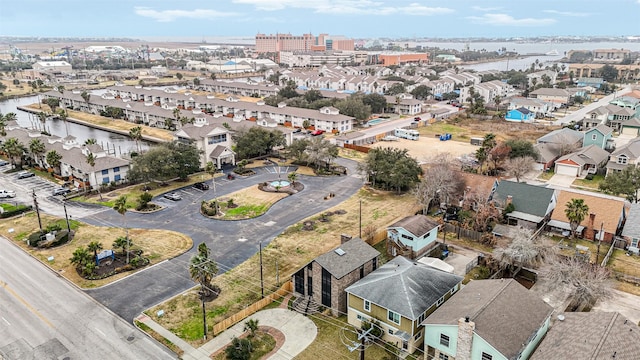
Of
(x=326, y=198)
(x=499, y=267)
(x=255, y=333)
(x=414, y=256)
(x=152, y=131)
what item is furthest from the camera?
(x=152, y=131)

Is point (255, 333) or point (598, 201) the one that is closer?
point (255, 333)

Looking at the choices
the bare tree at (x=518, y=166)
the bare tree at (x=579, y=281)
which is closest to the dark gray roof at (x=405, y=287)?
the bare tree at (x=579, y=281)

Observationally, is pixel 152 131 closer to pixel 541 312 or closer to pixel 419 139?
pixel 419 139

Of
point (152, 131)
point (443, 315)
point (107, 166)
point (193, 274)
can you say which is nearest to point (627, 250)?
point (443, 315)

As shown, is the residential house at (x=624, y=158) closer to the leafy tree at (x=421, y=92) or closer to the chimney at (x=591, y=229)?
the chimney at (x=591, y=229)

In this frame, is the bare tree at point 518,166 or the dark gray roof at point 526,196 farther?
the bare tree at point 518,166

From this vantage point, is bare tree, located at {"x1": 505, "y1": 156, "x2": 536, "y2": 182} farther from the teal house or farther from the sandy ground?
the teal house

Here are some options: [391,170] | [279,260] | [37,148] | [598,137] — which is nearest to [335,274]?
[279,260]
